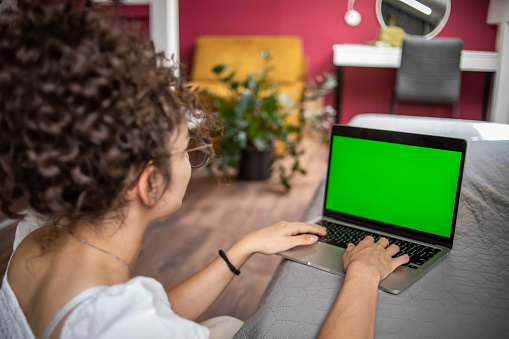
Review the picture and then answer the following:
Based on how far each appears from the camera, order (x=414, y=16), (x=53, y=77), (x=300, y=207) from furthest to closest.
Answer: (x=414, y=16), (x=300, y=207), (x=53, y=77)

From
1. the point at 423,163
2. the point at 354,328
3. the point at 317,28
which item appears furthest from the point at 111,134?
the point at 317,28

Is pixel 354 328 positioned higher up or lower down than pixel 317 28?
lower down

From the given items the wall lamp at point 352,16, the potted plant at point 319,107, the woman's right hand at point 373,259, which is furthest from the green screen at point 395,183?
the wall lamp at point 352,16

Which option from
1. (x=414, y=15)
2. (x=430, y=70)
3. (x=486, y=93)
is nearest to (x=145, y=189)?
(x=430, y=70)

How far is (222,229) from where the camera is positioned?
2.40 meters

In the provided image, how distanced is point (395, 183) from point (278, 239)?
0.99ft

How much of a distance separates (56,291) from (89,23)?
0.34m

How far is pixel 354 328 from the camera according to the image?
646 mm

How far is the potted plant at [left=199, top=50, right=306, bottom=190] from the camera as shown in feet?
9.68

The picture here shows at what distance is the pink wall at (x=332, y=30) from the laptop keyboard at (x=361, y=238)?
4013mm

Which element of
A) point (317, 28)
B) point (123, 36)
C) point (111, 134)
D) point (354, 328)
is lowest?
point (354, 328)

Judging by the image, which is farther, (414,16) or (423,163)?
(414,16)

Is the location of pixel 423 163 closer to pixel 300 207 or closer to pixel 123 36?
pixel 123 36

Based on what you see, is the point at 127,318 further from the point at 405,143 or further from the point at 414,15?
the point at 414,15
